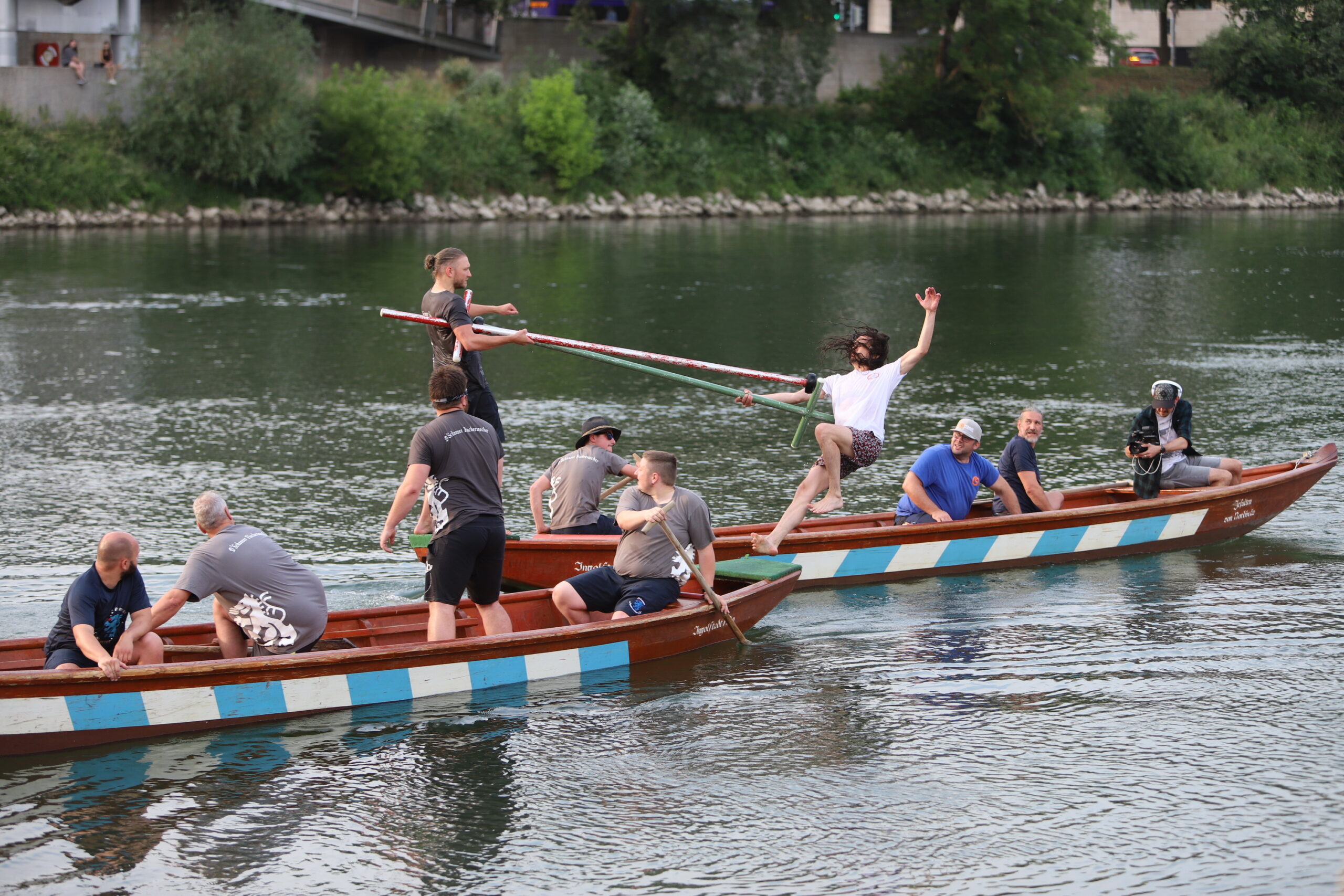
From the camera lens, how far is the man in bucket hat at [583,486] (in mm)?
10664

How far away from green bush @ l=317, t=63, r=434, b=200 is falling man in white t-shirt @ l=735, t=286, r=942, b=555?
38.3m

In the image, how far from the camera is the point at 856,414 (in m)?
11.0

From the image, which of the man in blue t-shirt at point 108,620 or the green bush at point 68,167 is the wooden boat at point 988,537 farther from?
the green bush at point 68,167

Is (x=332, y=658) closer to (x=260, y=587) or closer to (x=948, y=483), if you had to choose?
(x=260, y=587)

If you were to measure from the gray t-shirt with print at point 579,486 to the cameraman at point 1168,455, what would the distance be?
4599 millimetres

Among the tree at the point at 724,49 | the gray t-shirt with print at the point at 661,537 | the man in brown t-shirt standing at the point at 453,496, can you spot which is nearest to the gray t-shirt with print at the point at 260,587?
the man in brown t-shirt standing at the point at 453,496

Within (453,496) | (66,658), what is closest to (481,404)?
(453,496)

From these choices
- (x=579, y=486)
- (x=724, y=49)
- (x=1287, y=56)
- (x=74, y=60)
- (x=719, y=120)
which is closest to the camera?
(x=579, y=486)

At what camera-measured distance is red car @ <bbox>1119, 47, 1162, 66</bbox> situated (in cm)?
7200

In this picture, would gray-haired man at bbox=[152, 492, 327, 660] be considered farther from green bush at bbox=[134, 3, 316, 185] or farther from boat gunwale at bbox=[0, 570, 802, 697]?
green bush at bbox=[134, 3, 316, 185]

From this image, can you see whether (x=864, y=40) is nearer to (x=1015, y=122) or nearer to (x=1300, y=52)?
(x=1015, y=122)

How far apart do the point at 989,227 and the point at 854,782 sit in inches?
1659

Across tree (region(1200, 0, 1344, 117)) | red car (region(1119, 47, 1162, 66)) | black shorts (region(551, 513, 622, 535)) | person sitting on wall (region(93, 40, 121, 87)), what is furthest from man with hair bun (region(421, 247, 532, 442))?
red car (region(1119, 47, 1162, 66))

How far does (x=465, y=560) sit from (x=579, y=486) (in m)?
2.27
